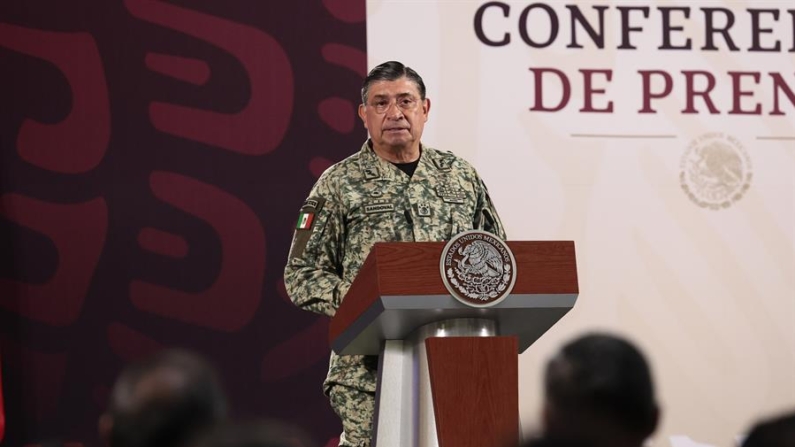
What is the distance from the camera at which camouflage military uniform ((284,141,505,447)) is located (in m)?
3.76

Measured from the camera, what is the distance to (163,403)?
59.3 inches

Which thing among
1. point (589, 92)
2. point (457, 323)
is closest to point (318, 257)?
point (457, 323)

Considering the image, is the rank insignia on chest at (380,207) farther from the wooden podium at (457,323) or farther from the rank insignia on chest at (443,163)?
the wooden podium at (457,323)

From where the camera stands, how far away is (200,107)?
548 centimetres

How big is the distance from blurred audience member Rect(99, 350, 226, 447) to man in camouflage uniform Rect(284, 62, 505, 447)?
2.08 metres

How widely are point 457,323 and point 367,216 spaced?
798 millimetres

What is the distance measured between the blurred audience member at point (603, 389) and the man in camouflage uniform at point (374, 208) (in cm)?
187

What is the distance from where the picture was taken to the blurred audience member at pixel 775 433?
139cm

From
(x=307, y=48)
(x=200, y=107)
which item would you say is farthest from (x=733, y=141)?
(x=200, y=107)

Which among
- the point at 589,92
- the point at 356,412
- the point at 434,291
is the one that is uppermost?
the point at 589,92

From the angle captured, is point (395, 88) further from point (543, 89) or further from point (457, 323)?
point (543, 89)

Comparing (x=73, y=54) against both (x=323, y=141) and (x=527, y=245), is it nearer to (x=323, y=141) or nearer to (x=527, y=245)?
(x=323, y=141)

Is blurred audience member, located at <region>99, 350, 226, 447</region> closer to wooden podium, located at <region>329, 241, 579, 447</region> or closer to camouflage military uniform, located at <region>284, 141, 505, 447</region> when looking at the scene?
wooden podium, located at <region>329, 241, 579, 447</region>

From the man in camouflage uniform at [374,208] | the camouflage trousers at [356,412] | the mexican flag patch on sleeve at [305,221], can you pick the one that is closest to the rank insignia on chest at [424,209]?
the man in camouflage uniform at [374,208]
